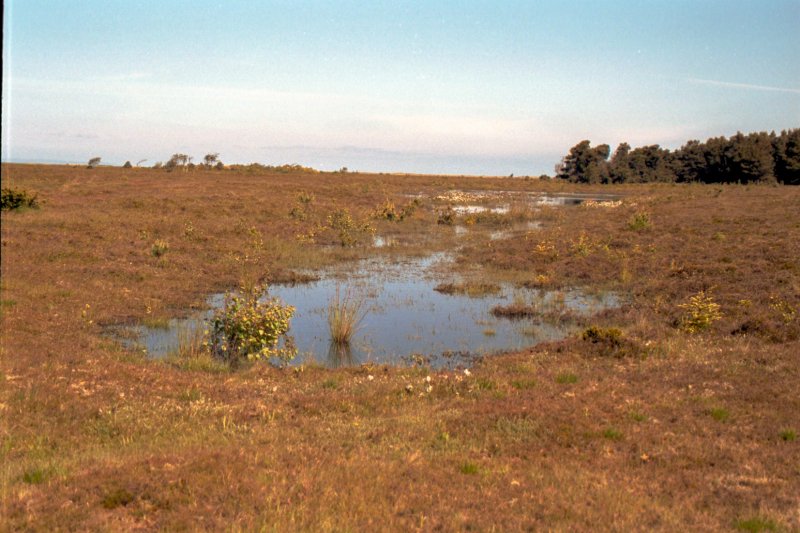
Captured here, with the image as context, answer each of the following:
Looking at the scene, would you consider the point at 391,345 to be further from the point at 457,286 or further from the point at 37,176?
the point at 37,176

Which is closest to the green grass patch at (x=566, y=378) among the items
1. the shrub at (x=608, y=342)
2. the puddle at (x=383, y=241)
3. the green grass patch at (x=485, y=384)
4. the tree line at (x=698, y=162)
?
the green grass patch at (x=485, y=384)

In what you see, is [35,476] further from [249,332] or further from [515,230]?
[515,230]

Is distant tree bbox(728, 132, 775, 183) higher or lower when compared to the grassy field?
higher

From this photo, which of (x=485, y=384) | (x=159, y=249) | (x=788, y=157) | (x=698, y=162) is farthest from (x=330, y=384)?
(x=698, y=162)

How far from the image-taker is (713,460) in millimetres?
7680

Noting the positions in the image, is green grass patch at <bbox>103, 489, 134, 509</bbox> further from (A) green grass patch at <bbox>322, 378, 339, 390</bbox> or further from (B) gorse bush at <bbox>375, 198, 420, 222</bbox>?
(B) gorse bush at <bbox>375, 198, 420, 222</bbox>

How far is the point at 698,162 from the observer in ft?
344

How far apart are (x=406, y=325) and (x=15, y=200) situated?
25.8 meters

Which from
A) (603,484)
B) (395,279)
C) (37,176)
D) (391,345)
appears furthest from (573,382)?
(37,176)

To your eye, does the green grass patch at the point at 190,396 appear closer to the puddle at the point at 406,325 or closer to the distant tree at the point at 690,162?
the puddle at the point at 406,325

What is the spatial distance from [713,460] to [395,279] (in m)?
17.6

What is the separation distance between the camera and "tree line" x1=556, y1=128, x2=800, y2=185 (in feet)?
282

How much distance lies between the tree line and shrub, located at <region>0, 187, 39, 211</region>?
8533cm

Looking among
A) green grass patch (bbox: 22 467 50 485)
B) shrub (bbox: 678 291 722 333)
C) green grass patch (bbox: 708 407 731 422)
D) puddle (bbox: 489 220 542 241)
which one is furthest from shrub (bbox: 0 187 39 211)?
green grass patch (bbox: 708 407 731 422)
